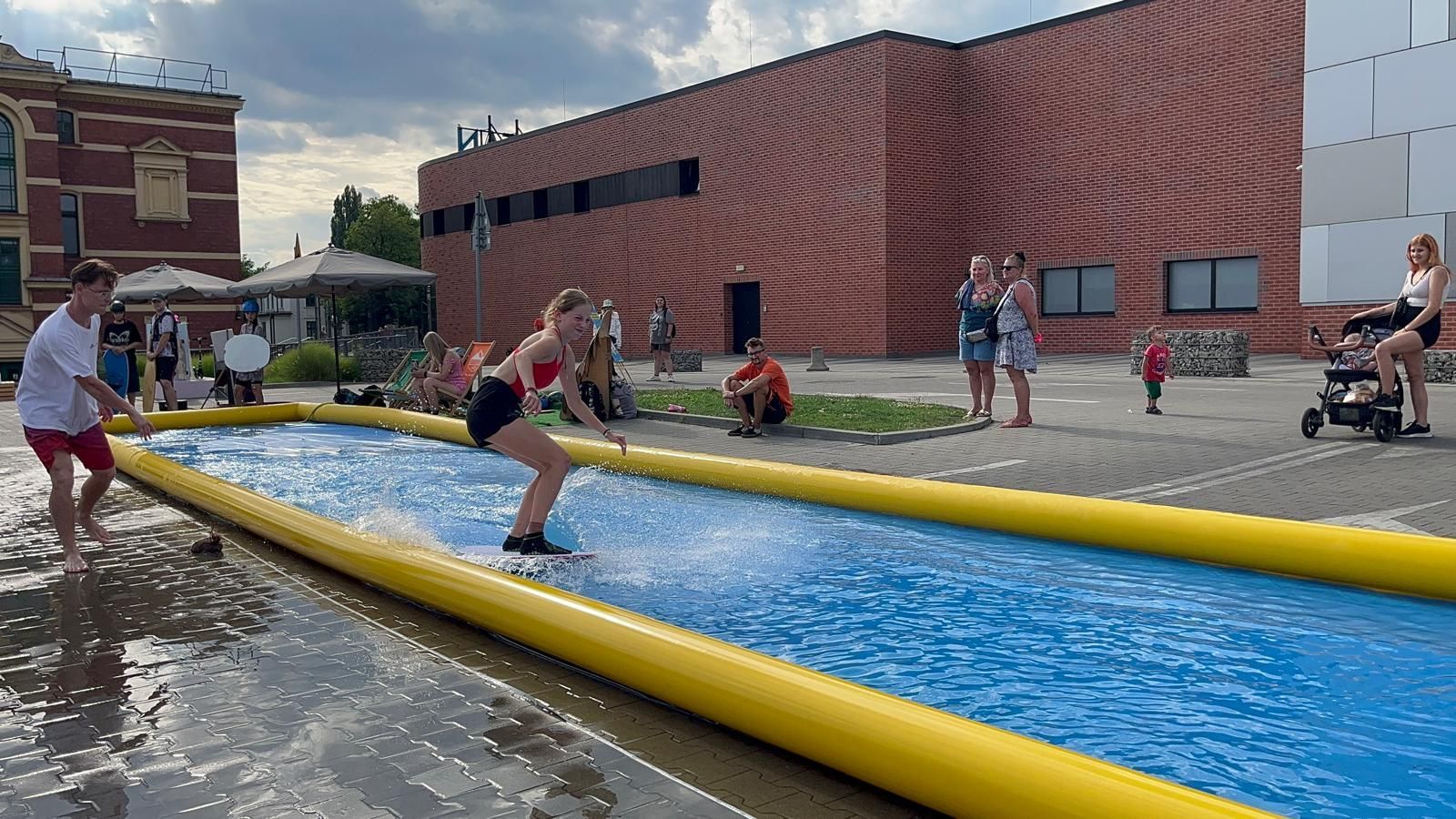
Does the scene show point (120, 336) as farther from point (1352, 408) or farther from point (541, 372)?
point (1352, 408)

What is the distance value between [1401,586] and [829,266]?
2579 cm

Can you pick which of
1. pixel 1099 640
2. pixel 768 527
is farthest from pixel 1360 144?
pixel 1099 640

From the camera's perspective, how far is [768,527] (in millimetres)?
7633

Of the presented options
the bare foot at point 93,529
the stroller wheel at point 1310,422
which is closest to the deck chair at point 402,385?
the bare foot at point 93,529

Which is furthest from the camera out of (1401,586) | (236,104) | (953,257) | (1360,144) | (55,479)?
(236,104)

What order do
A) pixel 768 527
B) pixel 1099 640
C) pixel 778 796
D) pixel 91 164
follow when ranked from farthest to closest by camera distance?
pixel 91 164
pixel 768 527
pixel 1099 640
pixel 778 796

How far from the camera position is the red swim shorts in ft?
21.0

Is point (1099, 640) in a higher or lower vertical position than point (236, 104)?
lower

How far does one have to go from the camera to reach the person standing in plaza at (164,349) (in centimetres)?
1577

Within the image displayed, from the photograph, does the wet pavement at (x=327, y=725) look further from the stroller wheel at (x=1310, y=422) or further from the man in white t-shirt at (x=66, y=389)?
the stroller wheel at (x=1310, y=422)

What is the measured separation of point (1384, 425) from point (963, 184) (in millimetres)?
21824

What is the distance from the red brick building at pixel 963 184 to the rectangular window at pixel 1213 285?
48 millimetres

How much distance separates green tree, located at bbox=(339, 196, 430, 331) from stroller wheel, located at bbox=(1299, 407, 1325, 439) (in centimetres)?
6105

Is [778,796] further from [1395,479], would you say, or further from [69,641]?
[1395,479]
